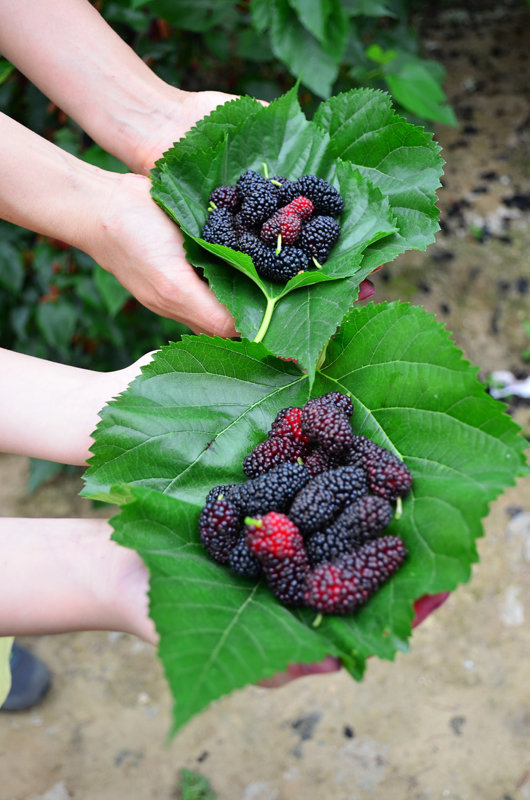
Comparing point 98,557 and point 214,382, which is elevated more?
point 214,382

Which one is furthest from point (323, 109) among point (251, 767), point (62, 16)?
point (251, 767)

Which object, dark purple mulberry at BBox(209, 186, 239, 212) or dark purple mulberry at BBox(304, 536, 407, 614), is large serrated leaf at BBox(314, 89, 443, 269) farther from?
dark purple mulberry at BBox(304, 536, 407, 614)

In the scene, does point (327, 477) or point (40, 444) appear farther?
point (40, 444)

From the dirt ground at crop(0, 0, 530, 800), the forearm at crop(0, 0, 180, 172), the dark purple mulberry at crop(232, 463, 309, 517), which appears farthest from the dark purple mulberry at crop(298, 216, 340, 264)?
the dirt ground at crop(0, 0, 530, 800)

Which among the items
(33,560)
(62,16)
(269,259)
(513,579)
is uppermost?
(62,16)

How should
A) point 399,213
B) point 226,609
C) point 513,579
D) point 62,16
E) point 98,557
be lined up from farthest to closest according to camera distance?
1. point 513,579
2. point 62,16
3. point 399,213
4. point 98,557
5. point 226,609

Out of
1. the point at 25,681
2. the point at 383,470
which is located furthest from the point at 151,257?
the point at 25,681

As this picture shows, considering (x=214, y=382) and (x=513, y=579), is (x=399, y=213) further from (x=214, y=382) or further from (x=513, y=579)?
(x=513, y=579)
